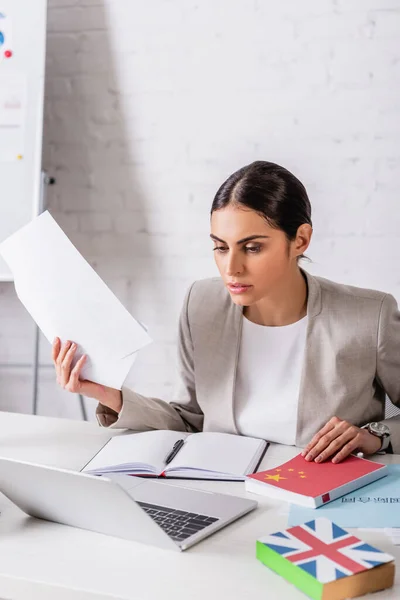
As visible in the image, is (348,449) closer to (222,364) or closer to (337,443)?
(337,443)

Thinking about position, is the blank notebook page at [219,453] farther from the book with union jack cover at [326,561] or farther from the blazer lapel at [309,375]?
the book with union jack cover at [326,561]

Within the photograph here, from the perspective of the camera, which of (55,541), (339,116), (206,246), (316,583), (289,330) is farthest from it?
(206,246)

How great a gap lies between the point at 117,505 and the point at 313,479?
383mm

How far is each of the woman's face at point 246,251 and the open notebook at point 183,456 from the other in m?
0.28

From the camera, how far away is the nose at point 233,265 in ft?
4.72

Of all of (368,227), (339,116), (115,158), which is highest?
(339,116)

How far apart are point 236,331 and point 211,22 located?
1277 millimetres

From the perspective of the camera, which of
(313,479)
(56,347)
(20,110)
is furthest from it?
(20,110)

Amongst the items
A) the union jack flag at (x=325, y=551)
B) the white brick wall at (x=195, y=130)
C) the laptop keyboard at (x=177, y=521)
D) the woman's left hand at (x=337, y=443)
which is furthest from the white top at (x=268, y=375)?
the white brick wall at (x=195, y=130)

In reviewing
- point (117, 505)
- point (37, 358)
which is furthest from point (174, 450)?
point (37, 358)

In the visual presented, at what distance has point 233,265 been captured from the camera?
1.44 metres

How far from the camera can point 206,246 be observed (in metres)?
2.54

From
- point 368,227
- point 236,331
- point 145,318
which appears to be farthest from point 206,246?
point 236,331

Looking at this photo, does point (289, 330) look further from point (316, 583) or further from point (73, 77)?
point (73, 77)
